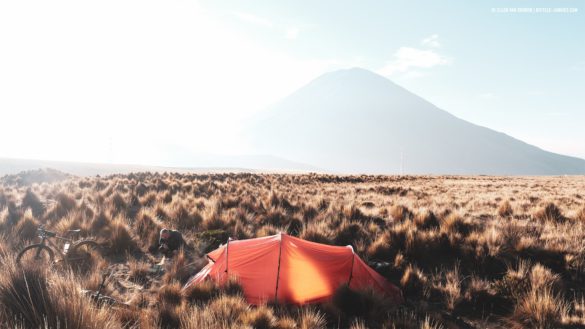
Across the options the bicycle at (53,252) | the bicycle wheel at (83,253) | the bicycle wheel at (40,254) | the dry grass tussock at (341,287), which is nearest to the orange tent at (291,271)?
the dry grass tussock at (341,287)

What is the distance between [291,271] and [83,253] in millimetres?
4610

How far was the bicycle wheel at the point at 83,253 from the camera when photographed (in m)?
7.69

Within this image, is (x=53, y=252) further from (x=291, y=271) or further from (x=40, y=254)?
(x=291, y=271)

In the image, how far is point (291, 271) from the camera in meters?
6.74

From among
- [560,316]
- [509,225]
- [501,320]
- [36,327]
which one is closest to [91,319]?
[36,327]

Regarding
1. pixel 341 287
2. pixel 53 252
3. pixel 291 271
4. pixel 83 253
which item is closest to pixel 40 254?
pixel 53 252

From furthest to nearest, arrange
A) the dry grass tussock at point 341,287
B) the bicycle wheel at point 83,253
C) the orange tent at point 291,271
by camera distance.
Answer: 1. the bicycle wheel at point 83,253
2. the orange tent at point 291,271
3. the dry grass tussock at point 341,287

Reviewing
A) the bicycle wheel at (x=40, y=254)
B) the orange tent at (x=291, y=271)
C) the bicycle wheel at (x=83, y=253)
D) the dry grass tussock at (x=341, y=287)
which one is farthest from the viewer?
the bicycle wheel at (x=83, y=253)

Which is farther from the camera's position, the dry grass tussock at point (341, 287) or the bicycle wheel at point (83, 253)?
the bicycle wheel at point (83, 253)

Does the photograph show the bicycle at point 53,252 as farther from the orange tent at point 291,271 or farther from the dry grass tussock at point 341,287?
the orange tent at point 291,271

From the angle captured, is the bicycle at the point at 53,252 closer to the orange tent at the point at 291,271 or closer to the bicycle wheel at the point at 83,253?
the bicycle wheel at the point at 83,253

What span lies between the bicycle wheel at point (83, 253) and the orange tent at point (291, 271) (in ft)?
8.15

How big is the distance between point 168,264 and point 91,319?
14.2ft

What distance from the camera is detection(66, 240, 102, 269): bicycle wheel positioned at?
7.69 meters
